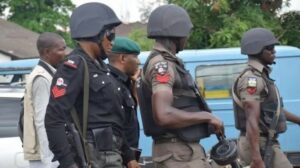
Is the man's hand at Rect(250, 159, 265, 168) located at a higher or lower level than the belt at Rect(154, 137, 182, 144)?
lower

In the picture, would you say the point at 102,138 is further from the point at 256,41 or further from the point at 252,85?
the point at 256,41

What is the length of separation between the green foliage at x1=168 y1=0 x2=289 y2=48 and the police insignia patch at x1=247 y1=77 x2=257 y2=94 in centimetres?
743

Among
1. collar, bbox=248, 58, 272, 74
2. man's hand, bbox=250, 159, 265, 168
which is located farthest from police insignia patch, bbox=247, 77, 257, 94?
man's hand, bbox=250, 159, 265, 168

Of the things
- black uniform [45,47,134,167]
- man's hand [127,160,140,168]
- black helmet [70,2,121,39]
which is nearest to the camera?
black uniform [45,47,134,167]

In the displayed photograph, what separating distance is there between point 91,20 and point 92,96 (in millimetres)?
438

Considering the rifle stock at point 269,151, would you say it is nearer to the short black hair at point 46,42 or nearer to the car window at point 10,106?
the short black hair at point 46,42

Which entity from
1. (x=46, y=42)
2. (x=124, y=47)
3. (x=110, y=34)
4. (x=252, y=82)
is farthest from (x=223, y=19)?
(x=110, y=34)

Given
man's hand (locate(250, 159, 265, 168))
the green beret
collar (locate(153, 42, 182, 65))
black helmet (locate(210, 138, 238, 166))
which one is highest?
collar (locate(153, 42, 182, 65))

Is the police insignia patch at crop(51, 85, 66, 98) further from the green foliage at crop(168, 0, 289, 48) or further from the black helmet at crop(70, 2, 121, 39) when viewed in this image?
the green foliage at crop(168, 0, 289, 48)

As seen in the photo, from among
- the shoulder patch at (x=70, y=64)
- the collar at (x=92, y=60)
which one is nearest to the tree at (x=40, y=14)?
the collar at (x=92, y=60)

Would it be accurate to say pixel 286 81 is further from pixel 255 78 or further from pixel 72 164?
pixel 72 164

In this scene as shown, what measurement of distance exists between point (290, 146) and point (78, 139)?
15.4 ft

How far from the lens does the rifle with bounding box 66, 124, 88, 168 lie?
11.7 feet

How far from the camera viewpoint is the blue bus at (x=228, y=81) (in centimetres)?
784
